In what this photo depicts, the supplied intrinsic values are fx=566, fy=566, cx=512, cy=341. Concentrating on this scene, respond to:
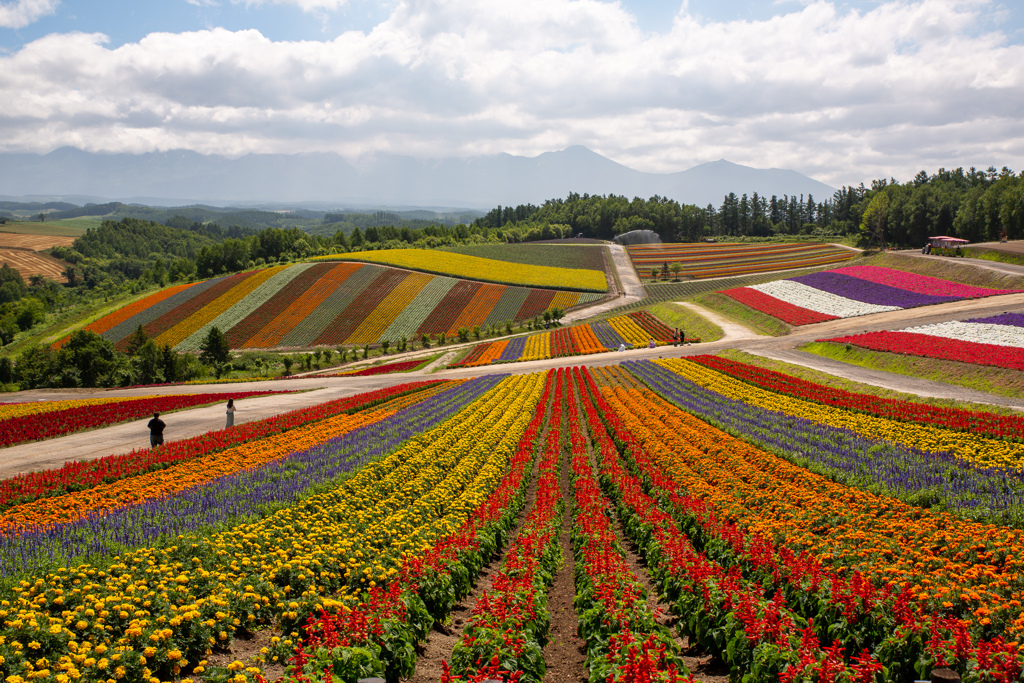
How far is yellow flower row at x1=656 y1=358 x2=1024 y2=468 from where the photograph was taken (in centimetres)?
1634

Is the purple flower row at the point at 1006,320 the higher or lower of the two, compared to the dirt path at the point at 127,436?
higher

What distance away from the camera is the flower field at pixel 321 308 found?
82875 mm

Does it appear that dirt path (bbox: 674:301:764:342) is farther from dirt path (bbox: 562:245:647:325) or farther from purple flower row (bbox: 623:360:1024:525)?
purple flower row (bbox: 623:360:1024:525)

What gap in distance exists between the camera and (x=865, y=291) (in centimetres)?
6950

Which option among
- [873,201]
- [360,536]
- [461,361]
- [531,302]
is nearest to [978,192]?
[873,201]

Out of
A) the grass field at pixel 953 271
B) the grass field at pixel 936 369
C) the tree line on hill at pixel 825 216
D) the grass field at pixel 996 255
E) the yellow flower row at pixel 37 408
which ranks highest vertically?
the tree line on hill at pixel 825 216

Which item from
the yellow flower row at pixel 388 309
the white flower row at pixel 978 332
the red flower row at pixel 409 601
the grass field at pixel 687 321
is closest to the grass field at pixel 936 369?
the white flower row at pixel 978 332

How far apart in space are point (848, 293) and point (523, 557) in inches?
2895

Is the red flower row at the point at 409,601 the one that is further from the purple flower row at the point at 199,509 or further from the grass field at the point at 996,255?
the grass field at the point at 996,255

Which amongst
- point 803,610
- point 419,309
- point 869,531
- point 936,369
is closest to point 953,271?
point 936,369

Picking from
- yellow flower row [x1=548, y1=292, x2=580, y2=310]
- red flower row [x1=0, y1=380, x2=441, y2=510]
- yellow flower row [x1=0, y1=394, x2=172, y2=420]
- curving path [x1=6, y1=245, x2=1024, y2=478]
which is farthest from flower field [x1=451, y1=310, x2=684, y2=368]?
red flower row [x1=0, y1=380, x2=441, y2=510]

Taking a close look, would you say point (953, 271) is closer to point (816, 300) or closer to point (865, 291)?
point (865, 291)

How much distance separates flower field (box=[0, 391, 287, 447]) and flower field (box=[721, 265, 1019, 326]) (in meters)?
57.8

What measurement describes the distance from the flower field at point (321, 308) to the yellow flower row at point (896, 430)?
56.2m
